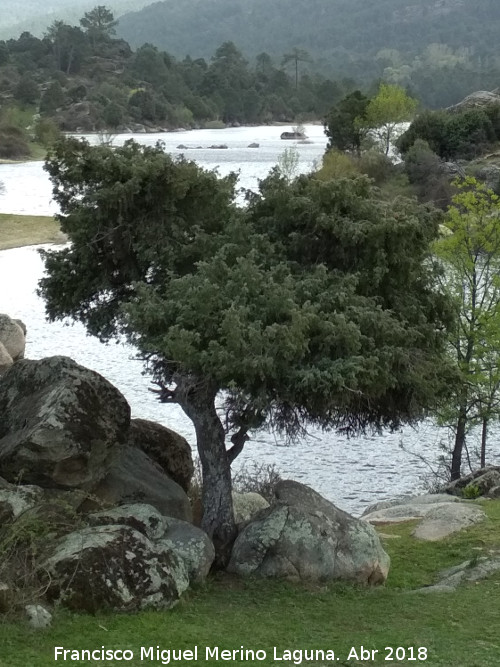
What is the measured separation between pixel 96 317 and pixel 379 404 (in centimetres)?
489

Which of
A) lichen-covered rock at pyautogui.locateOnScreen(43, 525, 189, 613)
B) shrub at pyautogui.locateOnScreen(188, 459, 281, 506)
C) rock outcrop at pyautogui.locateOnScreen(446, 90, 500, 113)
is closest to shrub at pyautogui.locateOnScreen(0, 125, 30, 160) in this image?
rock outcrop at pyautogui.locateOnScreen(446, 90, 500, 113)

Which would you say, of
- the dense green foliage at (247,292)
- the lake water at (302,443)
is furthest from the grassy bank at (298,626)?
the lake water at (302,443)

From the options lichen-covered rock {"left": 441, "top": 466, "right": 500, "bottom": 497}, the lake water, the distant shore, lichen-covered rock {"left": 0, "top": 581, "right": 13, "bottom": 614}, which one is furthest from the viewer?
the distant shore

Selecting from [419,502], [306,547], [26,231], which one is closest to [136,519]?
[306,547]

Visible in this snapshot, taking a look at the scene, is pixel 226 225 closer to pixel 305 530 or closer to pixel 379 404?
pixel 379 404

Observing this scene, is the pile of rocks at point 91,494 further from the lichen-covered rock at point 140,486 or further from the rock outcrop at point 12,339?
the rock outcrop at point 12,339

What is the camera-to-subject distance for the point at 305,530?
12883 mm

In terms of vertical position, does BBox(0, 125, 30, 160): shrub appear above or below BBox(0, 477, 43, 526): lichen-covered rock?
above

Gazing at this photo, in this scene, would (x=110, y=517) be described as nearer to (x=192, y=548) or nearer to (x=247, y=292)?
(x=192, y=548)

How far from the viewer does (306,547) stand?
12.8 m

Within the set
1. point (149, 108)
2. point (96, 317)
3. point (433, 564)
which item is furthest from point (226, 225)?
point (149, 108)

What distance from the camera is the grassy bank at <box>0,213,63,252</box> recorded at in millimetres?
67250

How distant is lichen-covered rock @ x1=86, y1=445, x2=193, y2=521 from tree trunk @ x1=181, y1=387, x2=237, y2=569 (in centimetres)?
69

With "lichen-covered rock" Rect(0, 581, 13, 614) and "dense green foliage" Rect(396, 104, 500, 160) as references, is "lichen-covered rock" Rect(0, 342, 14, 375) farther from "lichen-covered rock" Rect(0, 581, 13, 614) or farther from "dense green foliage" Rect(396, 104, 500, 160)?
"dense green foliage" Rect(396, 104, 500, 160)
